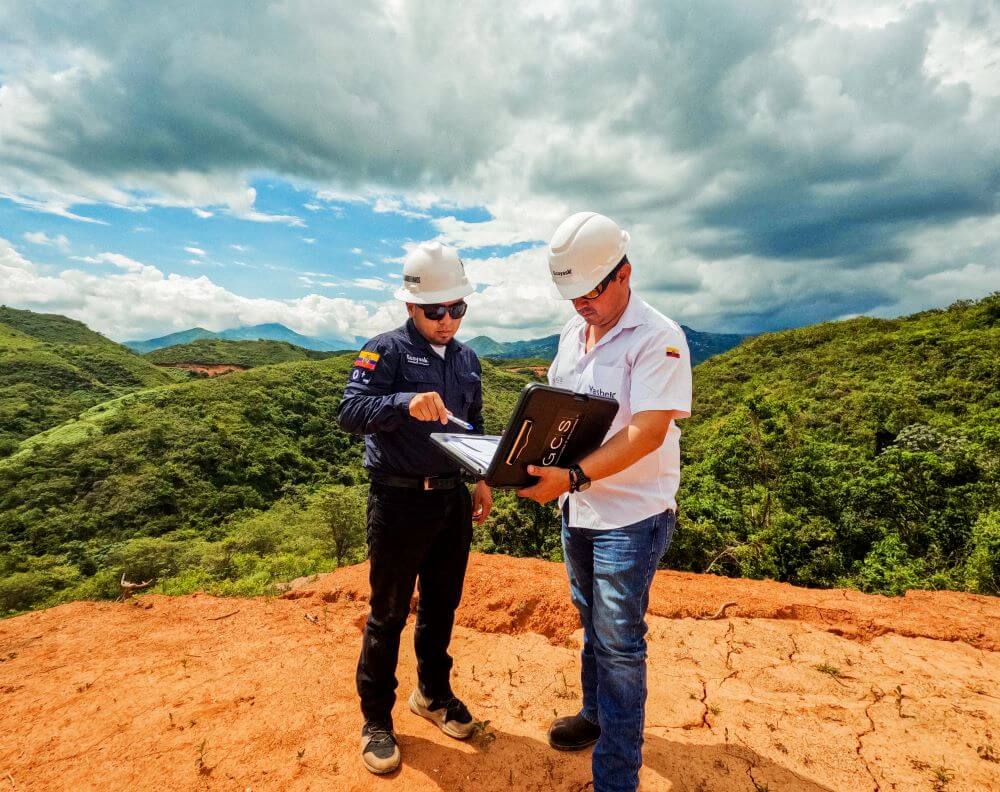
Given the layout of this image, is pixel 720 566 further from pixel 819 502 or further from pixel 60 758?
pixel 60 758

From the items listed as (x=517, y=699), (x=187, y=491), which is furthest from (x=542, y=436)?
(x=187, y=491)

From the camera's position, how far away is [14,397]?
58.9 metres

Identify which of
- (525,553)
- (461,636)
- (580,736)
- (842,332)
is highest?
(842,332)

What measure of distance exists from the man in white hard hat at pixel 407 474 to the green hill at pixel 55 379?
66.1 metres

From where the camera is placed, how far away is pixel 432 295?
245 centimetres

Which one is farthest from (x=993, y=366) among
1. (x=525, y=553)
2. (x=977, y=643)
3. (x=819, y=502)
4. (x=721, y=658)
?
(x=721, y=658)

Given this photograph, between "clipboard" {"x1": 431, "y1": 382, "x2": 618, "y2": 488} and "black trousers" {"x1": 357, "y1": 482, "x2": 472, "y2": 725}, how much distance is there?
0.60 m

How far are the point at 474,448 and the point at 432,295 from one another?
2.84ft

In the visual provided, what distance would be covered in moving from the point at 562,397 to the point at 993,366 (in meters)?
30.8

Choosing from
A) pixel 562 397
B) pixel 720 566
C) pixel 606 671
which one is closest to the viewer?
pixel 562 397

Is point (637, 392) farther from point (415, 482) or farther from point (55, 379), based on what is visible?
point (55, 379)

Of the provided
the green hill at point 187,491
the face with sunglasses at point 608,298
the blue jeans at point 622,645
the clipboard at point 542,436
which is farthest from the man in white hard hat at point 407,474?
the green hill at point 187,491

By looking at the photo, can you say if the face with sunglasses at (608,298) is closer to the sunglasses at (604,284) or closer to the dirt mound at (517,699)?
the sunglasses at (604,284)

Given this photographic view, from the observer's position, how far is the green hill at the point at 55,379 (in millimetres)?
55906
